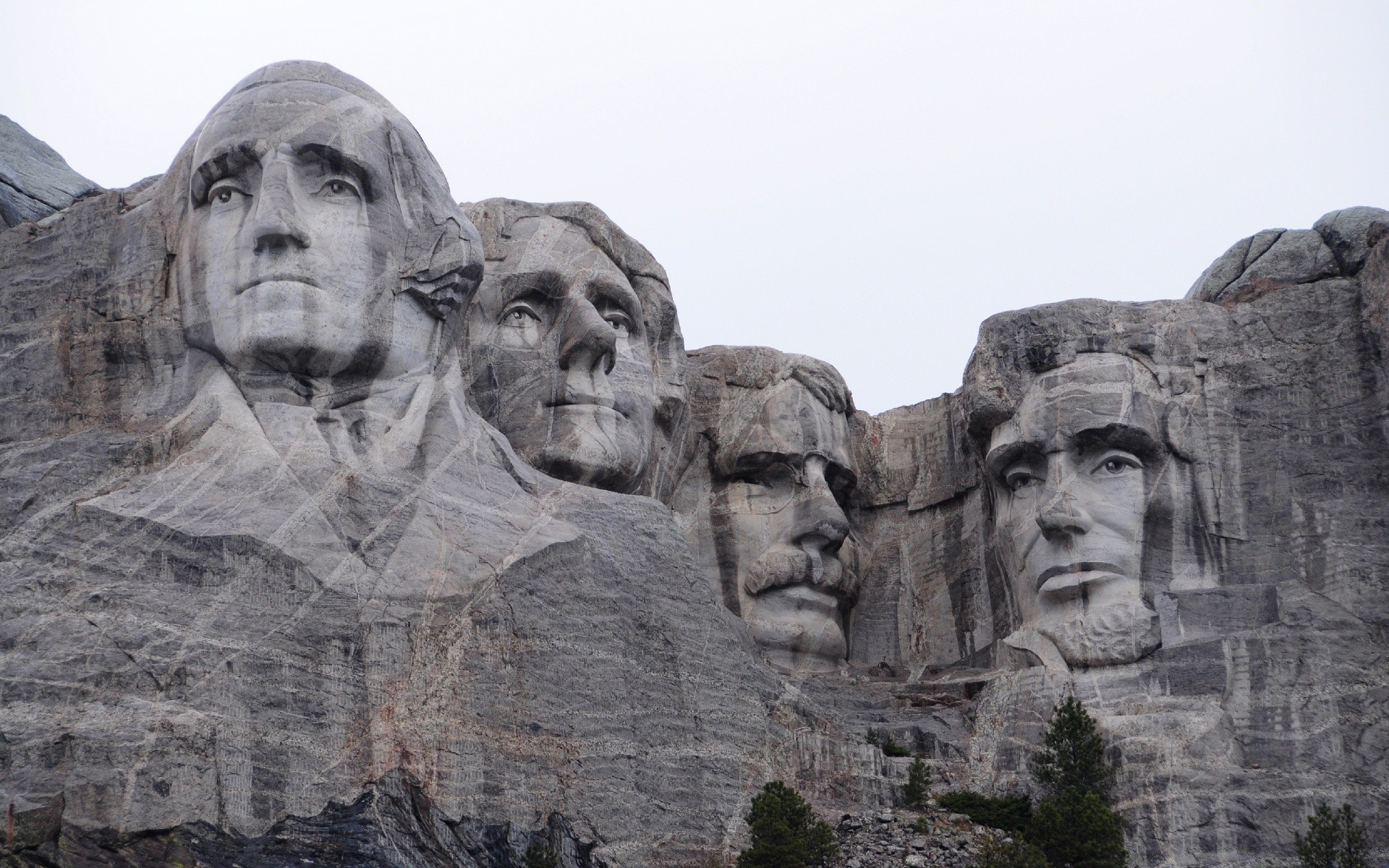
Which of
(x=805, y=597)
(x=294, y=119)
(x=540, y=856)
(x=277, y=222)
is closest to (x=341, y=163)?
(x=294, y=119)

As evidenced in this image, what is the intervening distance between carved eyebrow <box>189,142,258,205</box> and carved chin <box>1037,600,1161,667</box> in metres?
6.56

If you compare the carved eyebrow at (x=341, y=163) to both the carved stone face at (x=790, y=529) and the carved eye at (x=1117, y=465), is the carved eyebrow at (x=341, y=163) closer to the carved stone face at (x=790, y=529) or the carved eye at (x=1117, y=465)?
the carved stone face at (x=790, y=529)

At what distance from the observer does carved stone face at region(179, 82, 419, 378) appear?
1717 cm

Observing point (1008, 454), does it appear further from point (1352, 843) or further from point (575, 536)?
point (1352, 843)

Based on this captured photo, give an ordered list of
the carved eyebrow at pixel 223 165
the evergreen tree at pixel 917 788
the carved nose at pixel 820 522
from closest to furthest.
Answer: the carved eyebrow at pixel 223 165 → the evergreen tree at pixel 917 788 → the carved nose at pixel 820 522

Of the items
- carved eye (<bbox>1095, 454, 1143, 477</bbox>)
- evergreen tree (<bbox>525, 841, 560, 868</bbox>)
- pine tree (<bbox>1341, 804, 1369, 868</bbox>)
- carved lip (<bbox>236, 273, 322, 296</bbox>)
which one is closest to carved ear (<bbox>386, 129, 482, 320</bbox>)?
carved lip (<bbox>236, 273, 322, 296</bbox>)

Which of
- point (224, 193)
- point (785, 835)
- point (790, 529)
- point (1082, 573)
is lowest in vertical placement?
point (785, 835)

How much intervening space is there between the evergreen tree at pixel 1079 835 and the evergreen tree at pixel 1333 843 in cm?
115

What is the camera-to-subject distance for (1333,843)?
16.6 meters

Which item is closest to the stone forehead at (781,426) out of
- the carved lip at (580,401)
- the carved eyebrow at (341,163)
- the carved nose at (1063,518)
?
the carved lip at (580,401)

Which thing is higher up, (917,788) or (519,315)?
(519,315)

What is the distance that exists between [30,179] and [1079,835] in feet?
30.9

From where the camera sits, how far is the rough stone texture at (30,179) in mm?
19672

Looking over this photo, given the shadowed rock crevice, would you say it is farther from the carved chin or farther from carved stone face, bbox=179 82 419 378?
the carved chin
